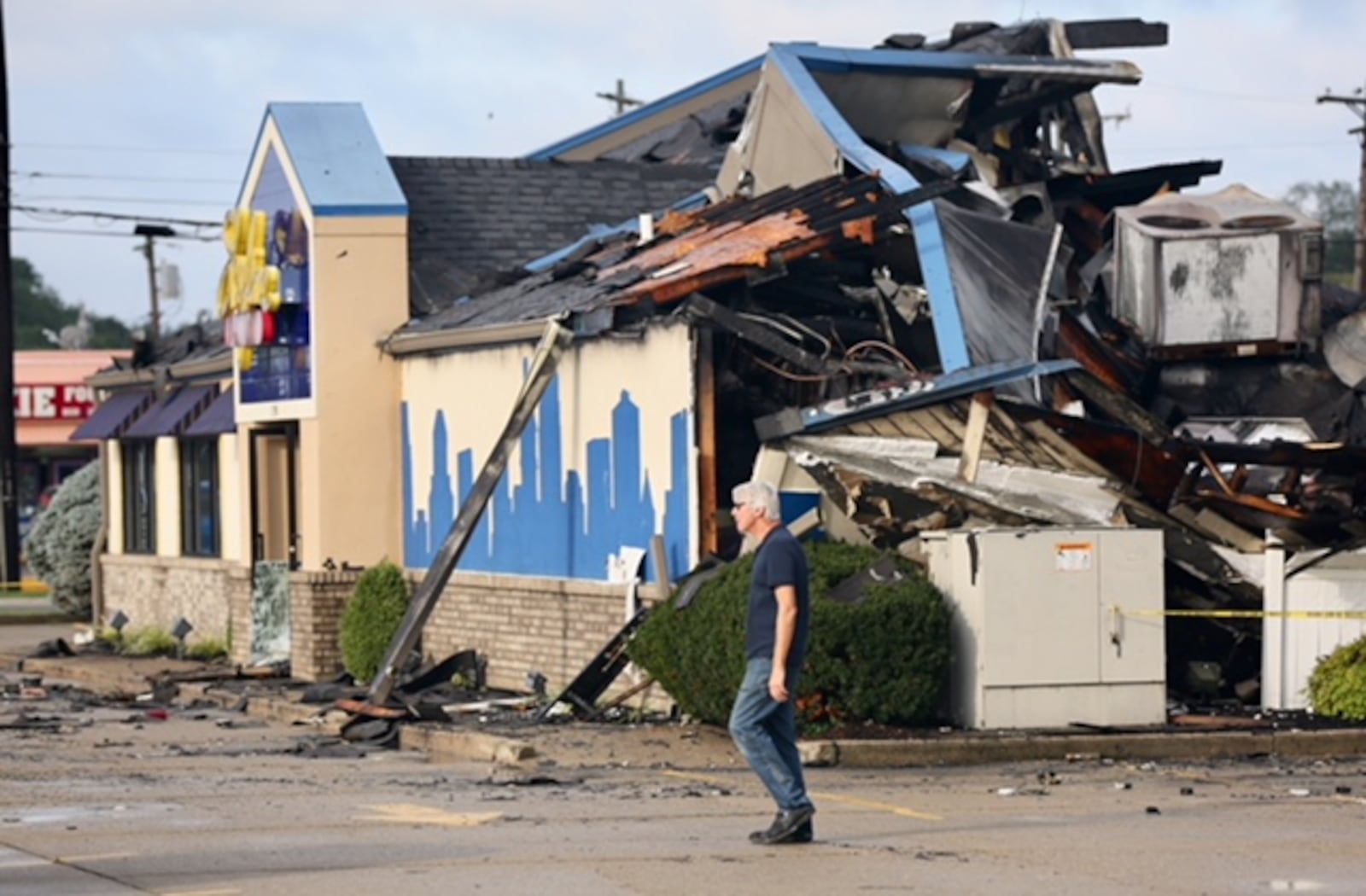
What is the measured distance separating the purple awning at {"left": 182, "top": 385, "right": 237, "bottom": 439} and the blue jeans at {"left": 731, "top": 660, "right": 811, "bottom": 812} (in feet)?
58.8

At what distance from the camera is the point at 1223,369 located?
20969 mm

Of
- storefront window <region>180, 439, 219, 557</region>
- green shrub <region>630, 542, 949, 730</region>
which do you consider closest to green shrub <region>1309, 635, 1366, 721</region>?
green shrub <region>630, 542, 949, 730</region>

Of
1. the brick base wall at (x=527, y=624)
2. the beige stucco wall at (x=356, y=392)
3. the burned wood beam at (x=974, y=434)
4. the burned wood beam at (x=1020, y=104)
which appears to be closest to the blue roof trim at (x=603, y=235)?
the beige stucco wall at (x=356, y=392)

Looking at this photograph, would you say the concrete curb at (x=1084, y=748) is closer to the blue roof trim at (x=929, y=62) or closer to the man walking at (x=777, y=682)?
the man walking at (x=777, y=682)

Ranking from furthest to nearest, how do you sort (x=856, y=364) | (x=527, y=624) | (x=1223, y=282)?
(x=527, y=624), (x=1223, y=282), (x=856, y=364)

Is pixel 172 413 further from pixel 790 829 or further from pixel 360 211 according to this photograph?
pixel 790 829

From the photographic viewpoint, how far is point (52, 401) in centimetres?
6438

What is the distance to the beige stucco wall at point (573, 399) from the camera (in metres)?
20.5

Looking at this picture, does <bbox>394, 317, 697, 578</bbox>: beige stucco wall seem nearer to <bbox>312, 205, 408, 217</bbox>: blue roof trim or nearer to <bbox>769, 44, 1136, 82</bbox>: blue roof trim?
<bbox>312, 205, 408, 217</bbox>: blue roof trim

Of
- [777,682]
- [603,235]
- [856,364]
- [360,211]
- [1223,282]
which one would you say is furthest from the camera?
[603,235]

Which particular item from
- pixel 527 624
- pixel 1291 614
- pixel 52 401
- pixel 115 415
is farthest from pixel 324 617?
pixel 52 401

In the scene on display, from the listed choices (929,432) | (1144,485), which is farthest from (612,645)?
(1144,485)

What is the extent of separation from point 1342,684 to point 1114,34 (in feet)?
36.6

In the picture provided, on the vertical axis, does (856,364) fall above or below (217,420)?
above
